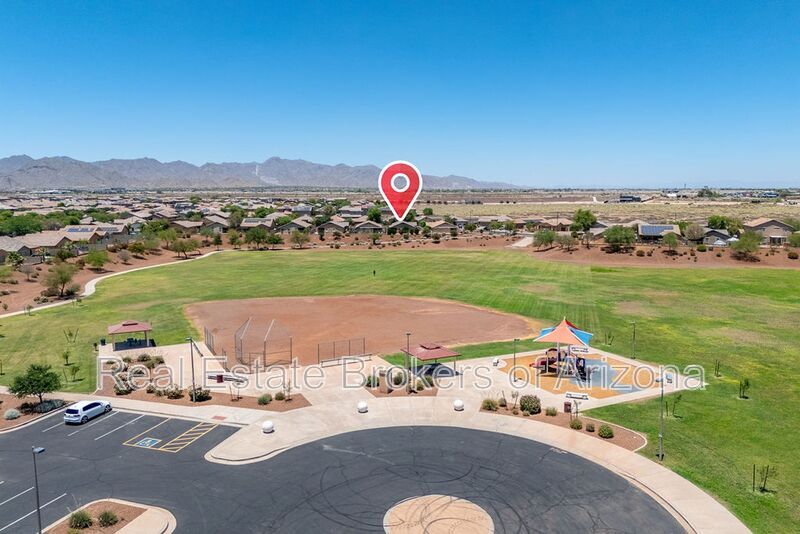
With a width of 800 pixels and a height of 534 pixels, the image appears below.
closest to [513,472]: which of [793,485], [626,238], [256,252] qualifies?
[793,485]

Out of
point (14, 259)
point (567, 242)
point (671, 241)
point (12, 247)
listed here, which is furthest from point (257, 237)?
point (671, 241)

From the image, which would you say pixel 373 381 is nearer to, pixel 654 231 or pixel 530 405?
pixel 530 405

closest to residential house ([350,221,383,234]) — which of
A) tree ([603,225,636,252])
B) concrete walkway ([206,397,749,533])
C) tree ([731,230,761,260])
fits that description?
tree ([603,225,636,252])

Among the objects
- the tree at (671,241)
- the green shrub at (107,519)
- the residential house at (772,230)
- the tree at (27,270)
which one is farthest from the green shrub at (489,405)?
the residential house at (772,230)

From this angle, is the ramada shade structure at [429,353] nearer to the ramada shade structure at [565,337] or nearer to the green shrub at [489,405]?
the green shrub at [489,405]

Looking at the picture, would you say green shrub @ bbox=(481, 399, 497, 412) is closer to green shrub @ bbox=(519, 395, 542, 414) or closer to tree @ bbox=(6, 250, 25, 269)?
green shrub @ bbox=(519, 395, 542, 414)

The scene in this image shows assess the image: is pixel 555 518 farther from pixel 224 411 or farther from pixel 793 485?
pixel 224 411
